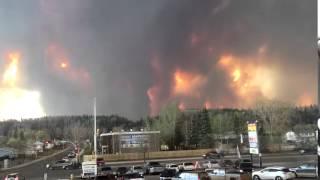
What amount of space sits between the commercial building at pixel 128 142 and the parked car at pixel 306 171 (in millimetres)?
3697

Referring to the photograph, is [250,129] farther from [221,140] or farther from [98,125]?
[98,125]

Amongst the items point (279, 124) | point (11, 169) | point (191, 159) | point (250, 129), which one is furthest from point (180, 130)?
point (11, 169)

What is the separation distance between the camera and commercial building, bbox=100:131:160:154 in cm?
1523

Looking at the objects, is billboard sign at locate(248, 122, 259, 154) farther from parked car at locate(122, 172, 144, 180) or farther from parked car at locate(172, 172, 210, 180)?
parked car at locate(122, 172, 144, 180)

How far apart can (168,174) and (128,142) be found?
1.35m

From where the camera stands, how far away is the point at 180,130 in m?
16.2

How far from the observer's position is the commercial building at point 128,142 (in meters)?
15.2

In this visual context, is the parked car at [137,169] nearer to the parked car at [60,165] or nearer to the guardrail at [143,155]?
the guardrail at [143,155]

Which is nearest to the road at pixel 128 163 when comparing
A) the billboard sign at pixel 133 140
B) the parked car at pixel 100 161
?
the parked car at pixel 100 161

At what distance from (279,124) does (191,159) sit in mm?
2978

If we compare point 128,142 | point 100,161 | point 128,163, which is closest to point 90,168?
point 100,161

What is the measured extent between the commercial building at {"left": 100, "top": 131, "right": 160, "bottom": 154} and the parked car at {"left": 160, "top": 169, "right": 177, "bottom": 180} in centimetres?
67

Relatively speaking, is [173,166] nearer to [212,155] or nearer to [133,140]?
[133,140]

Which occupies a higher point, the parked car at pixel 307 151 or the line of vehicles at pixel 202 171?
the parked car at pixel 307 151
